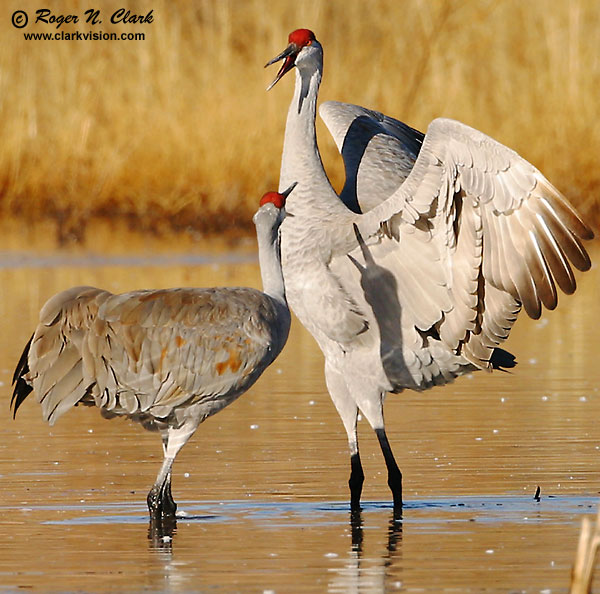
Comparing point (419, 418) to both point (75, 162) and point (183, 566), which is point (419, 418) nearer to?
point (183, 566)

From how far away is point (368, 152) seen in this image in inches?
355

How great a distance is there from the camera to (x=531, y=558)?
20.7ft

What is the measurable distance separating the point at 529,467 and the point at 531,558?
1871mm

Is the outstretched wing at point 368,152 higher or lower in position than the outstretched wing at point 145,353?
higher

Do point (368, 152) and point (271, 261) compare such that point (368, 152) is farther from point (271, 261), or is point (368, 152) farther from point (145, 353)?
point (145, 353)

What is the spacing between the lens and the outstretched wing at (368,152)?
8.75 meters

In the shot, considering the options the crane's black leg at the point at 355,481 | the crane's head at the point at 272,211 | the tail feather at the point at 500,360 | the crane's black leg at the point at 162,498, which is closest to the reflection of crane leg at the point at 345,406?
the crane's black leg at the point at 355,481

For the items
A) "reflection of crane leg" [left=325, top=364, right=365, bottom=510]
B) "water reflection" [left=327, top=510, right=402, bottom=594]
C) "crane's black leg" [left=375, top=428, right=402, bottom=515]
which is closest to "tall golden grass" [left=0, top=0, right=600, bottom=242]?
"reflection of crane leg" [left=325, top=364, right=365, bottom=510]

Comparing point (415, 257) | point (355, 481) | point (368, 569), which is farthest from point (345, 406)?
point (368, 569)

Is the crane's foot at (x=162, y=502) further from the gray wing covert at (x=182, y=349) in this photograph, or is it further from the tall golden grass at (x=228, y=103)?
the tall golden grass at (x=228, y=103)

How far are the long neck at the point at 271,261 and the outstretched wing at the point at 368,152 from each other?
892 mm

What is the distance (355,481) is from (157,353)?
1.04 metres

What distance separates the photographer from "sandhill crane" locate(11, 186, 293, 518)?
24.9 ft

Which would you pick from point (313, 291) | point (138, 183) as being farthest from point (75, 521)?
point (138, 183)
